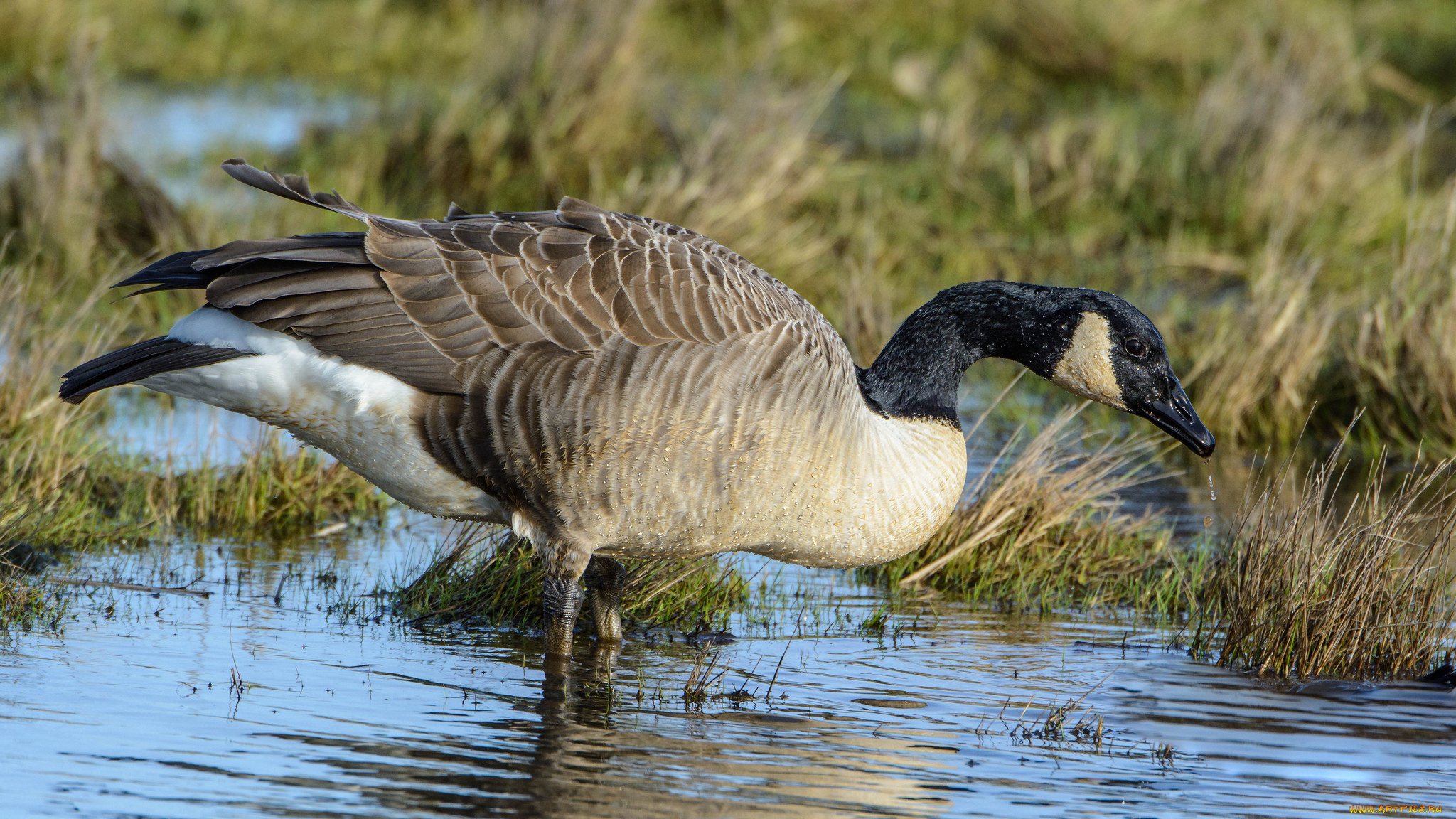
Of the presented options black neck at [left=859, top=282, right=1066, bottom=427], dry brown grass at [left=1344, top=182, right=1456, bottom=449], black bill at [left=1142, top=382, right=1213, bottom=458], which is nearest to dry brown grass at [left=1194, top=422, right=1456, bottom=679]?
black bill at [left=1142, top=382, right=1213, bottom=458]

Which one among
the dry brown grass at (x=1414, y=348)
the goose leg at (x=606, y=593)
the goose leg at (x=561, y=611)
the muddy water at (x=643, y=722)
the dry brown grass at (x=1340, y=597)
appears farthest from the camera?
the dry brown grass at (x=1414, y=348)

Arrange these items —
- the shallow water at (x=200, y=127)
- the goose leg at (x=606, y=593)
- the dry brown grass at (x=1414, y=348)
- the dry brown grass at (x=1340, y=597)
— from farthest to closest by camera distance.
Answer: the shallow water at (x=200, y=127), the dry brown grass at (x=1414, y=348), the goose leg at (x=606, y=593), the dry brown grass at (x=1340, y=597)

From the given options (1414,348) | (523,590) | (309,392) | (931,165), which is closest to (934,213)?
(931,165)

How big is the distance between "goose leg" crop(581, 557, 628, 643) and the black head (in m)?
1.53

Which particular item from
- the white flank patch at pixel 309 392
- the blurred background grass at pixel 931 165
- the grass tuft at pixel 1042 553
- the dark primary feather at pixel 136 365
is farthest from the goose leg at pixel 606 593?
the blurred background grass at pixel 931 165

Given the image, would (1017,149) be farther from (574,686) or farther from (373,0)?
(574,686)

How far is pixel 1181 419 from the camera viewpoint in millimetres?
5383

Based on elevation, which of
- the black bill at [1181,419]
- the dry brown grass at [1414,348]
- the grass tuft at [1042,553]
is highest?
the dry brown grass at [1414,348]

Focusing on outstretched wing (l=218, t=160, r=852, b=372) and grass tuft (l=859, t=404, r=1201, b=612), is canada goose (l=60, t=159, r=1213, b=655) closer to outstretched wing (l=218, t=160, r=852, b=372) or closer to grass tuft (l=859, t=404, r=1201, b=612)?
outstretched wing (l=218, t=160, r=852, b=372)

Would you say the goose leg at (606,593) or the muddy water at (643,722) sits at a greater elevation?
the goose leg at (606,593)

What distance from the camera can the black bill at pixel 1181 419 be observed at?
5355 mm

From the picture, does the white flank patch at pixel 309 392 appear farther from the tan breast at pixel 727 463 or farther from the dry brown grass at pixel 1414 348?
the dry brown grass at pixel 1414 348

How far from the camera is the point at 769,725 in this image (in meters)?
4.34

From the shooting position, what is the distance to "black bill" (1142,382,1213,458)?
536cm
